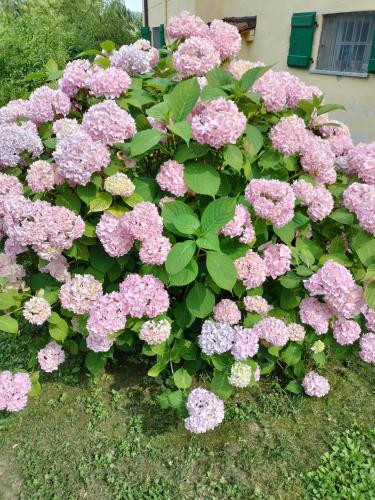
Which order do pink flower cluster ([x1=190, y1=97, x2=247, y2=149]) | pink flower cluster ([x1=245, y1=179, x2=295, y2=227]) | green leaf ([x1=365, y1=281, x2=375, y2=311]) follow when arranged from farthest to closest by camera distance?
green leaf ([x1=365, y1=281, x2=375, y2=311]) → pink flower cluster ([x1=245, y1=179, x2=295, y2=227]) → pink flower cluster ([x1=190, y1=97, x2=247, y2=149])

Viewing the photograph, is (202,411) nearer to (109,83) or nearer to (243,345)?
(243,345)

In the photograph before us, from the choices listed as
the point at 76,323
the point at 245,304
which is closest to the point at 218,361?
the point at 245,304

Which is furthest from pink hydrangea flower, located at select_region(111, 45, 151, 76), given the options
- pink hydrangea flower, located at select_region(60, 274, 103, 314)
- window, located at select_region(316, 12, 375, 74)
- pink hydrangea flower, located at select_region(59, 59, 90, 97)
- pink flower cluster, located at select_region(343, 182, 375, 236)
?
window, located at select_region(316, 12, 375, 74)

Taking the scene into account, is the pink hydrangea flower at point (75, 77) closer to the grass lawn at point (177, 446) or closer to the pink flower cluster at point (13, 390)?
the pink flower cluster at point (13, 390)

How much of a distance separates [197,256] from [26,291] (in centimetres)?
100

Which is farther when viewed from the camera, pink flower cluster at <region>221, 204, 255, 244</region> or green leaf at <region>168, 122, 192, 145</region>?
pink flower cluster at <region>221, 204, 255, 244</region>

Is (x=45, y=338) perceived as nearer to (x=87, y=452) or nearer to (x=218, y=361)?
(x=87, y=452)

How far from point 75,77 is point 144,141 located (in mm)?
641

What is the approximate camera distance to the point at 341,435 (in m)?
2.34

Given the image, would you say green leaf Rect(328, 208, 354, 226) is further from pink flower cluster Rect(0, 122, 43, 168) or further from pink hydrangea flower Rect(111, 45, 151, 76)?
pink flower cluster Rect(0, 122, 43, 168)

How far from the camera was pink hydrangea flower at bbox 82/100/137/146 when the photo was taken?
187 cm

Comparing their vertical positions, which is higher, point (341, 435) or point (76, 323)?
point (76, 323)

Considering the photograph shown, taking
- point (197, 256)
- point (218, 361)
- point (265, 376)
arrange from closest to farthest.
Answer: point (197, 256) → point (218, 361) → point (265, 376)

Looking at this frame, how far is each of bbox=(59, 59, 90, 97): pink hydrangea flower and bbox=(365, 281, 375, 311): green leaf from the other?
1.74 meters
